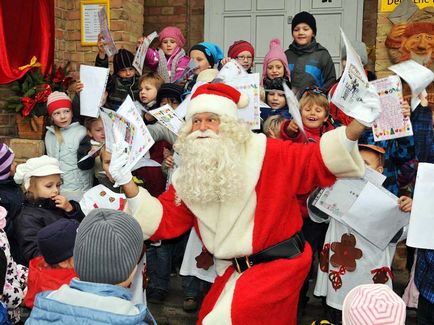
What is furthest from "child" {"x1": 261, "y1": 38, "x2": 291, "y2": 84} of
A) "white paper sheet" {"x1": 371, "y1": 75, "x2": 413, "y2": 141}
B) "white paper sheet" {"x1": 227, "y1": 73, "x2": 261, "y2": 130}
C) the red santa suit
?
the red santa suit

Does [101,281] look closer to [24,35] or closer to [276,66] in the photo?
[276,66]

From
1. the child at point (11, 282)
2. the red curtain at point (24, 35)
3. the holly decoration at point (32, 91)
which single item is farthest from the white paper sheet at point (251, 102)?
the red curtain at point (24, 35)

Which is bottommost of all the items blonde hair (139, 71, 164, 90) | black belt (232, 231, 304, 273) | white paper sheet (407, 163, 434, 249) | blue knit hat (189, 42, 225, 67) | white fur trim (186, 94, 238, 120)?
black belt (232, 231, 304, 273)

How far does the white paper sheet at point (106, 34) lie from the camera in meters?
4.75

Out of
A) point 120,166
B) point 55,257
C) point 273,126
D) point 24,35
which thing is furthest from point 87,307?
point 24,35

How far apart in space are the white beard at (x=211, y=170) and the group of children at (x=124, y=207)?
1.65ft

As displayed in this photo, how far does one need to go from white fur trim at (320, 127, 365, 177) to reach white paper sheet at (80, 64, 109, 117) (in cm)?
217

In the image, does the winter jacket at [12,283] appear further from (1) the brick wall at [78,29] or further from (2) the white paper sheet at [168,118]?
(1) the brick wall at [78,29]

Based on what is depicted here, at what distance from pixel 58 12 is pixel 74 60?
532mm

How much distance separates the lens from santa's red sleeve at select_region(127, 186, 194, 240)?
2770 millimetres

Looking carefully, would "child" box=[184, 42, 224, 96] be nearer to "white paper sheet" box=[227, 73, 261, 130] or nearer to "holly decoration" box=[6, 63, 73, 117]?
"white paper sheet" box=[227, 73, 261, 130]

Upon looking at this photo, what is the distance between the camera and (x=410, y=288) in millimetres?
3518

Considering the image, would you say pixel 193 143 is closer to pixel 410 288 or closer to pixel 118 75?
pixel 410 288

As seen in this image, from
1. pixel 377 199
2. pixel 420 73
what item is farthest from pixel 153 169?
pixel 420 73
